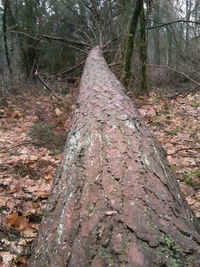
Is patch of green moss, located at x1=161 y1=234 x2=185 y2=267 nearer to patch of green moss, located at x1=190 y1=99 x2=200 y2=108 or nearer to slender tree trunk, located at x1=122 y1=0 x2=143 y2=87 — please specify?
patch of green moss, located at x1=190 y1=99 x2=200 y2=108

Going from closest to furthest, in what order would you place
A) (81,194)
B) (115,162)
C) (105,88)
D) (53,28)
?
(81,194)
(115,162)
(105,88)
(53,28)

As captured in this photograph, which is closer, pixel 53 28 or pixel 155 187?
pixel 155 187

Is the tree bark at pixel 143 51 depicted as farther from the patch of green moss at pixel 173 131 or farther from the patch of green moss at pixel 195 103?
the patch of green moss at pixel 173 131

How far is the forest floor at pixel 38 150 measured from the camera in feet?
7.68

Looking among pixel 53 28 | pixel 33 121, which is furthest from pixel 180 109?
pixel 53 28

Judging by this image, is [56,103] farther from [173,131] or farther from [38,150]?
[173,131]

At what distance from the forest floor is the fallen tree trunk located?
58cm

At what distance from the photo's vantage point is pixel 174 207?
52.9 inches

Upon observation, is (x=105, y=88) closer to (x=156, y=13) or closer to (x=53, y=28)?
(x=156, y=13)

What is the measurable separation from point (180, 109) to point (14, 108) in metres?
3.37

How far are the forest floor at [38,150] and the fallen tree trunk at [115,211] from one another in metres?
0.58

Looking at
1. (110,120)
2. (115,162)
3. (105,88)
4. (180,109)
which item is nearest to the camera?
(115,162)

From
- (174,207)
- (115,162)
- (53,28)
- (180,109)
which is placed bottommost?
(180,109)

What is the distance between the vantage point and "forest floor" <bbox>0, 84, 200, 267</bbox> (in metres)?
2.34
